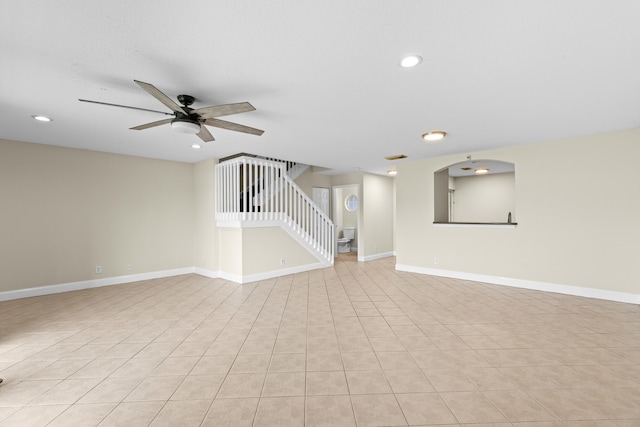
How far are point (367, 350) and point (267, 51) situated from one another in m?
2.75

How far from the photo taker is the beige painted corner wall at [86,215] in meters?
4.65

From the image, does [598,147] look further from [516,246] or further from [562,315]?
[562,315]

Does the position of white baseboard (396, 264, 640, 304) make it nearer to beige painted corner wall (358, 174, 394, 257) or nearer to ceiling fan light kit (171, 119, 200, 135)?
beige painted corner wall (358, 174, 394, 257)

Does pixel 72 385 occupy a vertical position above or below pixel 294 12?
below

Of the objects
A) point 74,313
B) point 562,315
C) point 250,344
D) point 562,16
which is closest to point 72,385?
point 250,344

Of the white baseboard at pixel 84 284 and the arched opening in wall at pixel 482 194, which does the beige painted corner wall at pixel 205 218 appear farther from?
the arched opening in wall at pixel 482 194

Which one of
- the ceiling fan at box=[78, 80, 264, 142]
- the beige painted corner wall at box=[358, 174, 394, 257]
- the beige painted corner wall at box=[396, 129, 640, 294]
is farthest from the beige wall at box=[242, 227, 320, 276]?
the beige painted corner wall at box=[396, 129, 640, 294]

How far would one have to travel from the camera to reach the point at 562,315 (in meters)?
3.64

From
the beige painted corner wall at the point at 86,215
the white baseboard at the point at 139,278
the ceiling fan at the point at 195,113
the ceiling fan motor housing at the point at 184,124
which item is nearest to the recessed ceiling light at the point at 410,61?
the ceiling fan at the point at 195,113

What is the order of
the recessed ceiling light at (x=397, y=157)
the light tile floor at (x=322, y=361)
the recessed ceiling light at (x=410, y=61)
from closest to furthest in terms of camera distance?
the light tile floor at (x=322, y=361)
the recessed ceiling light at (x=410, y=61)
the recessed ceiling light at (x=397, y=157)

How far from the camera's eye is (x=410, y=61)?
2.26m

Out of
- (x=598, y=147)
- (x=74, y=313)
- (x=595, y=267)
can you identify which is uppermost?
(x=598, y=147)

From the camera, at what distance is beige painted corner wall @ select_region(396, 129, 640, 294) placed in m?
4.20

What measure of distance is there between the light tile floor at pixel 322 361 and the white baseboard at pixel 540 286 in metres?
0.25
